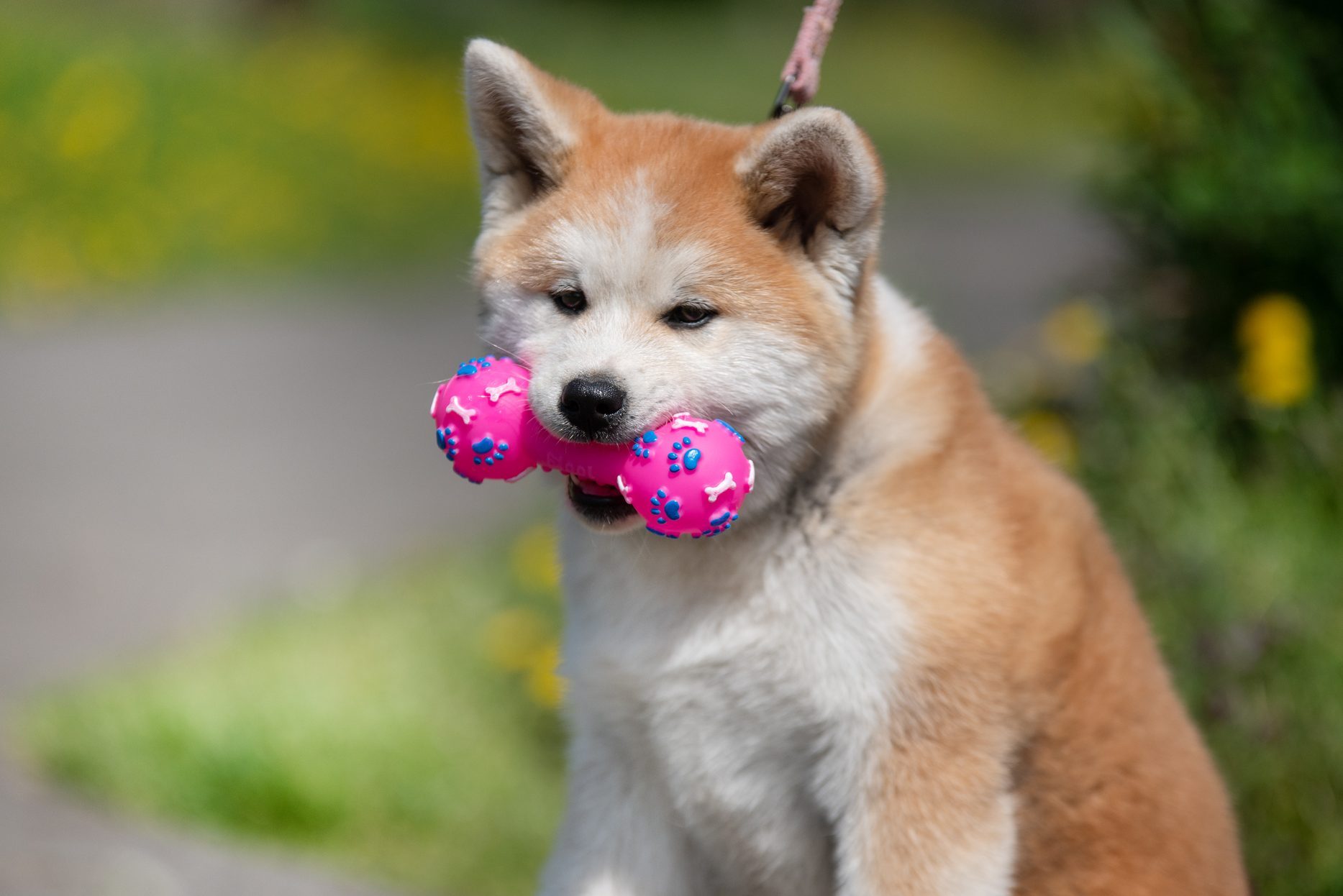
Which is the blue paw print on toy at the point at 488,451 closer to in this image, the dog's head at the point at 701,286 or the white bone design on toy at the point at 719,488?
the dog's head at the point at 701,286

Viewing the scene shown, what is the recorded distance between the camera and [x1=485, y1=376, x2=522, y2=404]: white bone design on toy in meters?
2.79

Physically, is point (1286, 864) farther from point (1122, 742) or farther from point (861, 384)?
point (861, 384)

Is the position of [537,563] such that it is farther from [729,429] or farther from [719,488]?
[719,488]

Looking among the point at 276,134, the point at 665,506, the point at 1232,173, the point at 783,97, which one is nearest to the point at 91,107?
the point at 276,134

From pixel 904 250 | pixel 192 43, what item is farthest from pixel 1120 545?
pixel 192 43

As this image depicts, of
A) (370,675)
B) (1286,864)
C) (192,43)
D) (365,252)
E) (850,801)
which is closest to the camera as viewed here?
(850,801)

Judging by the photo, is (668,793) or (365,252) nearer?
(668,793)

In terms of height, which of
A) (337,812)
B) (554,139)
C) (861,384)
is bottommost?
(337,812)

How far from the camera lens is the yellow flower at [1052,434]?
5.09 m

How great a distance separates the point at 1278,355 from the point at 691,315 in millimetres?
2616

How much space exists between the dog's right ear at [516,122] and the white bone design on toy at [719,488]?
0.82 m

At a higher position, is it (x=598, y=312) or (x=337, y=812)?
(x=598, y=312)

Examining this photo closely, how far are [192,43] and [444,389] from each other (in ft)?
42.2

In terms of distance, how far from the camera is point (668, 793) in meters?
2.98
